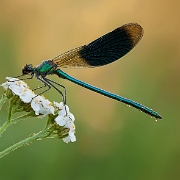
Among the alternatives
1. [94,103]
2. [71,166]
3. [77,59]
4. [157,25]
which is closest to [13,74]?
[94,103]

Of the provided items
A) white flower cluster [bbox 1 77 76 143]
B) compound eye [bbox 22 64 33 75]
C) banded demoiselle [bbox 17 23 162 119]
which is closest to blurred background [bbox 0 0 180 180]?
banded demoiselle [bbox 17 23 162 119]

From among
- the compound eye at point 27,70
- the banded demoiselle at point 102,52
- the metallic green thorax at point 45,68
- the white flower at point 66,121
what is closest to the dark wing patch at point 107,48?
the banded demoiselle at point 102,52

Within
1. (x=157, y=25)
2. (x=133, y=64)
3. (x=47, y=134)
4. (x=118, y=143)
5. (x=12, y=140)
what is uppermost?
(x=157, y=25)

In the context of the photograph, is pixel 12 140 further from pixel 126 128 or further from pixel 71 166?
pixel 126 128

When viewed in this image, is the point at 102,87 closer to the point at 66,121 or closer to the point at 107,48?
the point at 107,48

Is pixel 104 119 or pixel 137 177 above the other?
pixel 104 119

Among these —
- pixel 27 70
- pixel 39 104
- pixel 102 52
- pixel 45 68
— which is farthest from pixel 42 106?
pixel 102 52

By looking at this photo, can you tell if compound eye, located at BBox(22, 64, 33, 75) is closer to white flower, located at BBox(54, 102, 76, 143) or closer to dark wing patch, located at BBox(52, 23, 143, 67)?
dark wing patch, located at BBox(52, 23, 143, 67)
